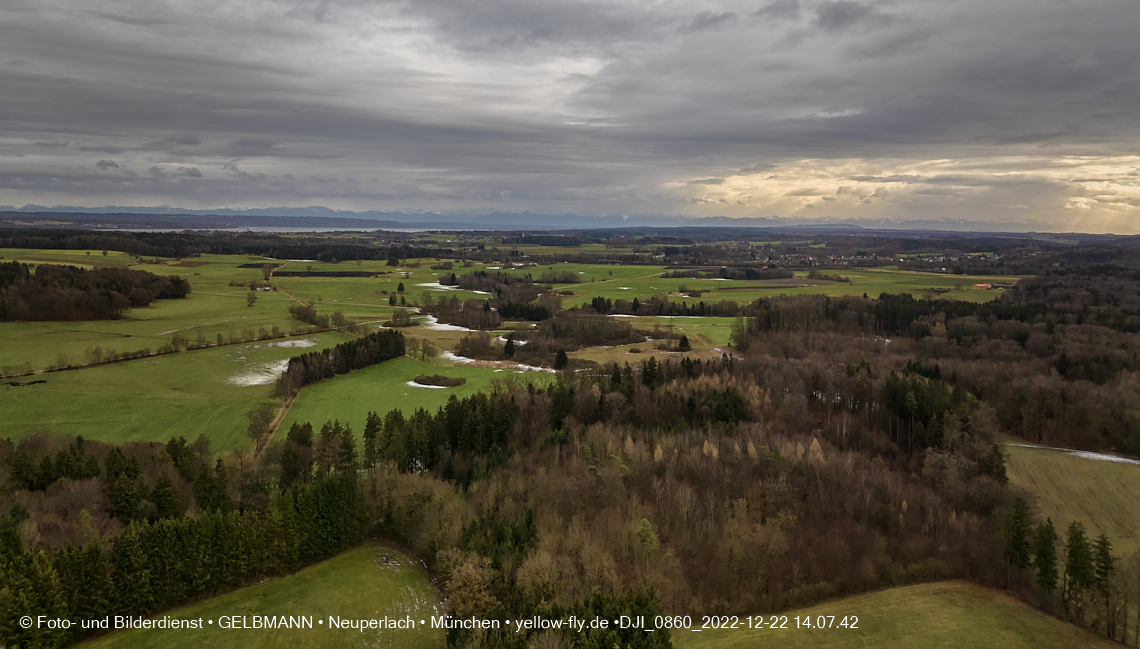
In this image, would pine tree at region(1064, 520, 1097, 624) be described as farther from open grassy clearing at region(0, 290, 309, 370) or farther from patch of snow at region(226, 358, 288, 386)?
open grassy clearing at region(0, 290, 309, 370)

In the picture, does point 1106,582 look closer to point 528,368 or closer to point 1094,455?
point 1094,455

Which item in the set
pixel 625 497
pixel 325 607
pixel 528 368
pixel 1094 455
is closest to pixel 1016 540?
pixel 625 497

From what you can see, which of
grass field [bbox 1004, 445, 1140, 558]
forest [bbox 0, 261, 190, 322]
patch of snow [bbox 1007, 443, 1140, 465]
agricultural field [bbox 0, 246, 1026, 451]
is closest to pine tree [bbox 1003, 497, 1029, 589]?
grass field [bbox 1004, 445, 1140, 558]

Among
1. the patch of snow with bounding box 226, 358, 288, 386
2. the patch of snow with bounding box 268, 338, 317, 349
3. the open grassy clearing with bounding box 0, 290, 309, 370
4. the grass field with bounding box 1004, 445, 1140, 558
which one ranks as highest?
the open grassy clearing with bounding box 0, 290, 309, 370

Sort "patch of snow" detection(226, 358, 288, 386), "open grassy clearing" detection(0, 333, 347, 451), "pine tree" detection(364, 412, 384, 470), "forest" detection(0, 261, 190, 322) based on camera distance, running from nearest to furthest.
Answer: "pine tree" detection(364, 412, 384, 470), "open grassy clearing" detection(0, 333, 347, 451), "patch of snow" detection(226, 358, 288, 386), "forest" detection(0, 261, 190, 322)

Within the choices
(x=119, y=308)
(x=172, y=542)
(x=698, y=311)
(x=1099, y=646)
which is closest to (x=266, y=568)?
(x=172, y=542)

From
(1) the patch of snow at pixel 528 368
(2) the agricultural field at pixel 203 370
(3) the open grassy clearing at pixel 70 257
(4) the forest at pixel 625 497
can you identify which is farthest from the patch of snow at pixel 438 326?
(3) the open grassy clearing at pixel 70 257

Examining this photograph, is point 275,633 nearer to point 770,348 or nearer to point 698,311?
point 770,348
